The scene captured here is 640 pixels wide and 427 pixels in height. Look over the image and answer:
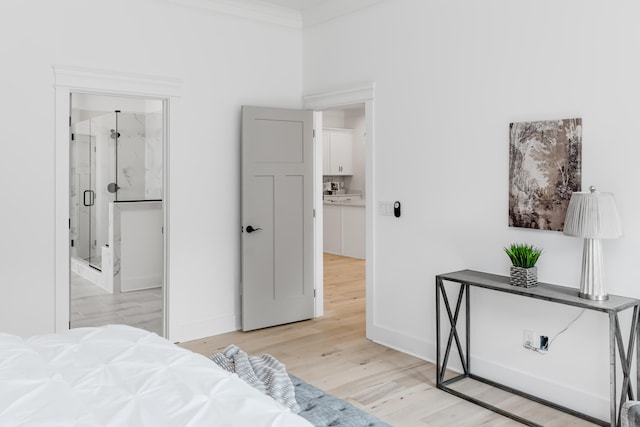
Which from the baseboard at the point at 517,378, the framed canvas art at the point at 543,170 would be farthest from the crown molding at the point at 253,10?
the baseboard at the point at 517,378

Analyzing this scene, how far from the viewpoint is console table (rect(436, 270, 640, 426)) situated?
2.63m

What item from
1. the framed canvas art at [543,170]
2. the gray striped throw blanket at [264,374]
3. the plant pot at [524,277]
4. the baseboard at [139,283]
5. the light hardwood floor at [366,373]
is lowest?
the light hardwood floor at [366,373]

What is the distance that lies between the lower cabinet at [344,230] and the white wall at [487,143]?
4.13 meters

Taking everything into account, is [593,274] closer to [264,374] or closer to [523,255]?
[523,255]

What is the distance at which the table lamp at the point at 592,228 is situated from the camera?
2.68m

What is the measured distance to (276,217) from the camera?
191 inches

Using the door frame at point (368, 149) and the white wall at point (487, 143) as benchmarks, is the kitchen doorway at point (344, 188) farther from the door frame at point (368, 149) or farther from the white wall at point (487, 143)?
the white wall at point (487, 143)

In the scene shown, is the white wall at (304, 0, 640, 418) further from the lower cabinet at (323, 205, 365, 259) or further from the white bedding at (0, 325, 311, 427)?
the lower cabinet at (323, 205, 365, 259)

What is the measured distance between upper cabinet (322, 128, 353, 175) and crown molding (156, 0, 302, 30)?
4.88 metres

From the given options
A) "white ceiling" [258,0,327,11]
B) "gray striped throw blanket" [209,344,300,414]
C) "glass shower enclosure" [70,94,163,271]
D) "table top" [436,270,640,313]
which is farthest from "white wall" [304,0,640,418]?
"glass shower enclosure" [70,94,163,271]

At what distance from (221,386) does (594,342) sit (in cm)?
231

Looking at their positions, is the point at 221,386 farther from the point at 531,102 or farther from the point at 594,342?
the point at 531,102

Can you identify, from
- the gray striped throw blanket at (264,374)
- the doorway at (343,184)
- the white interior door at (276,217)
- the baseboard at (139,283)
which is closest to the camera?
the gray striped throw blanket at (264,374)

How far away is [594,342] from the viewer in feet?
9.77
